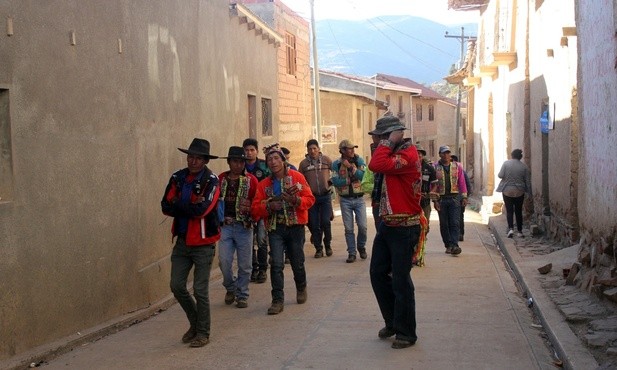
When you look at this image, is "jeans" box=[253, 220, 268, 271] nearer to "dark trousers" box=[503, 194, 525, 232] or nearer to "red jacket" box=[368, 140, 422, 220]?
"red jacket" box=[368, 140, 422, 220]

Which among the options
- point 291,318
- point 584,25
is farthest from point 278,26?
point 291,318

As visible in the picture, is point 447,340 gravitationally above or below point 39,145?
below

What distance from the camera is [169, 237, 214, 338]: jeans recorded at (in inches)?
290

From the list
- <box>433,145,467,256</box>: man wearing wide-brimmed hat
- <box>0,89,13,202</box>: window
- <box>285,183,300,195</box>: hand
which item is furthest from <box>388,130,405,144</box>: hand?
<box>433,145,467,256</box>: man wearing wide-brimmed hat

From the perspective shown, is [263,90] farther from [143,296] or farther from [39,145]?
[39,145]

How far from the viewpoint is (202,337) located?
24.3 ft

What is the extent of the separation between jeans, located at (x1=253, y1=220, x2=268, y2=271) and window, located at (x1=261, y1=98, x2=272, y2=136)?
615cm

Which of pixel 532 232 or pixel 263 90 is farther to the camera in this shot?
pixel 263 90

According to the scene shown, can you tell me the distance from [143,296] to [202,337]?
7.26 ft

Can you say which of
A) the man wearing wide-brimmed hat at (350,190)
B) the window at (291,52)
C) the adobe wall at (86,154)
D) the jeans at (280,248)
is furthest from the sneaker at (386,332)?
the window at (291,52)

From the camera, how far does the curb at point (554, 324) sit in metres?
6.59

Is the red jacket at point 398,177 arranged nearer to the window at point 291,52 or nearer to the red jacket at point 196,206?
the red jacket at point 196,206

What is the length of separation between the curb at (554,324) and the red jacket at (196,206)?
3.14m

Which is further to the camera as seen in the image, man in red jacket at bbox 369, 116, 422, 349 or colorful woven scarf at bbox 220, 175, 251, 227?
colorful woven scarf at bbox 220, 175, 251, 227
